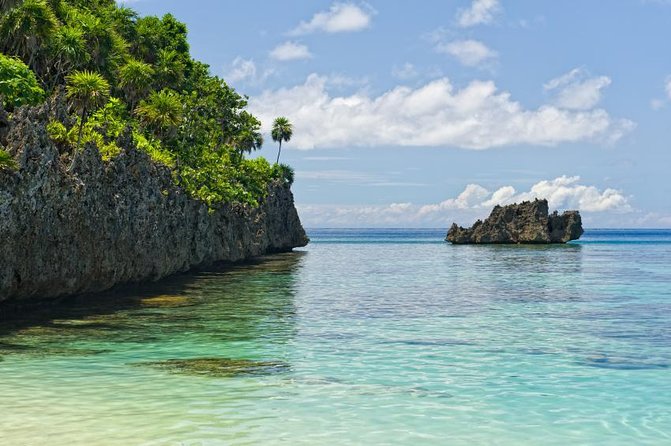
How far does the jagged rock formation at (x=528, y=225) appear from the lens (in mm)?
128500

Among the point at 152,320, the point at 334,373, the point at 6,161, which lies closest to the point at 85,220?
the point at 152,320

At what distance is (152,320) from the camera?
24859mm

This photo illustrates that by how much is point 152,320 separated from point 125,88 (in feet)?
92.9

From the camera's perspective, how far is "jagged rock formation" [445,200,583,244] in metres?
128

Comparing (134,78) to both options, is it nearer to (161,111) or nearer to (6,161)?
(161,111)

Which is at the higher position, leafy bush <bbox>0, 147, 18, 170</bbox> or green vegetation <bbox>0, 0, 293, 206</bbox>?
green vegetation <bbox>0, 0, 293, 206</bbox>

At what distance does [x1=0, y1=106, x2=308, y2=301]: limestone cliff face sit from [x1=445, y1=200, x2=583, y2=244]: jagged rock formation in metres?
90.1

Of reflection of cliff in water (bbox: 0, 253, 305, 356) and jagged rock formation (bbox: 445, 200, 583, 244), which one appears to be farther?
jagged rock formation (bbox: 445, 200, 583, 244)

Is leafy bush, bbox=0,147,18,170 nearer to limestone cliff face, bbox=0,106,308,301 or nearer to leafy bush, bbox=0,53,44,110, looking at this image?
limestone cliff face, bbox=0,106,308,301

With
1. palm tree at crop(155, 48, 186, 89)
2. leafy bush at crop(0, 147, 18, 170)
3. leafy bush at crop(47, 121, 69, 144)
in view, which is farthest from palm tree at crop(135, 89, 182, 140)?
leafy bush at crop(0, 147, 18, 170)

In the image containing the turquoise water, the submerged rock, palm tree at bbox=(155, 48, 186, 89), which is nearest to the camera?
the turquoise water

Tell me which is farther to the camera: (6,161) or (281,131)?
(281,131)

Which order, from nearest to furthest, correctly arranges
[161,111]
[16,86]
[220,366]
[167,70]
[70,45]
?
→ [220,366], [16,86], [70,45], [161,111], [167,70]

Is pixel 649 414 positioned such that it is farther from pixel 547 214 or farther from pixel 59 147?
pixel 547 214
